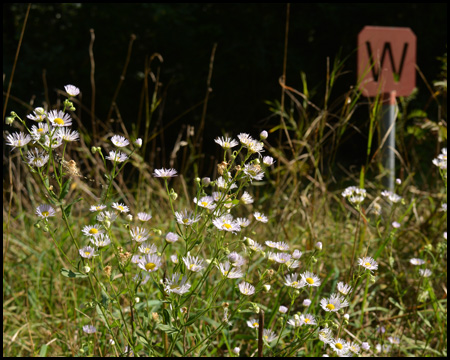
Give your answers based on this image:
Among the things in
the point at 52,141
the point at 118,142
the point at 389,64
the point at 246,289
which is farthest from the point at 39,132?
the point at 389,64

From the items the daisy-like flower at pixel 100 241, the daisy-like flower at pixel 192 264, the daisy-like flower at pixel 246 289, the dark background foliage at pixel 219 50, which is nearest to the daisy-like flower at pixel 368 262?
the daisy-like flower at pixel 246 289

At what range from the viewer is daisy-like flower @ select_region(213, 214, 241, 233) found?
2.93 feet

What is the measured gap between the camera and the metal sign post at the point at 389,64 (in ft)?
7.22

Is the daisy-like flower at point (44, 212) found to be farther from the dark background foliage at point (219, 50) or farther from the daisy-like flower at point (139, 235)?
the dark background foliage at point (219, 50)

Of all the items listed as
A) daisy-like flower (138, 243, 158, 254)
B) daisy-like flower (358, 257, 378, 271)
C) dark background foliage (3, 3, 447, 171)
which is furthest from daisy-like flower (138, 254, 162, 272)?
dark background foliage (3, 3, 447, 171)

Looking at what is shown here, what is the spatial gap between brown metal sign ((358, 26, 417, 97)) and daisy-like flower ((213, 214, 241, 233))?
141 cm

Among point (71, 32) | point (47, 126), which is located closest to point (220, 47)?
point (71, 32)

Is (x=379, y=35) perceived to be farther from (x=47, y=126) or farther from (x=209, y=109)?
(x=209, y=109)

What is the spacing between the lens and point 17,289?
1.91 metres

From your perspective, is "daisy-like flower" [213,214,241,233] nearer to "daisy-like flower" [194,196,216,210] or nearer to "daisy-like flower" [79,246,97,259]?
"daisy-like flower" [194,196,216,210]

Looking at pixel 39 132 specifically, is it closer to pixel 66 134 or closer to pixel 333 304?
pixel 66 134

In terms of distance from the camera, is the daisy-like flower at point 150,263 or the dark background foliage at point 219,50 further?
the dark background foliage at point 219,50

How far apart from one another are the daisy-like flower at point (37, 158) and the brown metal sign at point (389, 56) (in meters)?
1.55

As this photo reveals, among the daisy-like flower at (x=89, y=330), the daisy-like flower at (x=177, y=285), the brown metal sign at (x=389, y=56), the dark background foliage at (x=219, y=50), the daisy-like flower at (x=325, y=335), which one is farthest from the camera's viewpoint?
the dark background foliage at (x=219, y=50)
